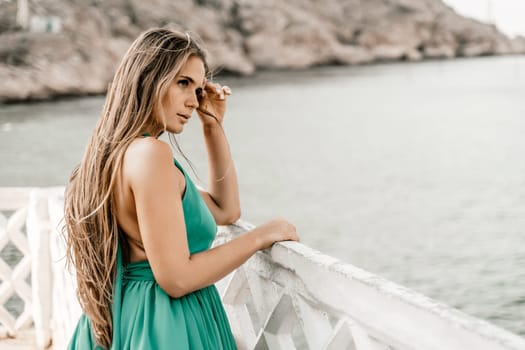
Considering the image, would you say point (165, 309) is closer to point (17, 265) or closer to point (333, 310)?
point (333, 310)

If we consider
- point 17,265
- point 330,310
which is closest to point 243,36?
point 17,265

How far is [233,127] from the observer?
3019 centimetres

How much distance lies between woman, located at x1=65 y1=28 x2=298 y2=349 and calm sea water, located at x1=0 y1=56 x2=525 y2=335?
30.6ft

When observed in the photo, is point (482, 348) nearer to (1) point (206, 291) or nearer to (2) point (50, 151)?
(1) point (206, 291)

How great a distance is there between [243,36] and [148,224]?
111 ft

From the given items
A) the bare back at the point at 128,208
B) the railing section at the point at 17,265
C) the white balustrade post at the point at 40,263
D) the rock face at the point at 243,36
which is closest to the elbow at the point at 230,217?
the bare back at the point at 128,208

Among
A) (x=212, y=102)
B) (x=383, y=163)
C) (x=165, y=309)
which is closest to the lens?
(x=165, y=309)

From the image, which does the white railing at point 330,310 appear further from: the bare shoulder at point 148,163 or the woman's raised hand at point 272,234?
the bare shoulder at point 148,163

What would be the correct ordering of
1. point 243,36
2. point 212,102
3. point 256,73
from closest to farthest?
point 212,102, point 243,36, point 256,73

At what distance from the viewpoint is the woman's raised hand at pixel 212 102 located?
1.29m

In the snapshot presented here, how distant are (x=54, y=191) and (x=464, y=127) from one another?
3135 cm

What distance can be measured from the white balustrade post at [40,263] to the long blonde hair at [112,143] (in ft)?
3.19

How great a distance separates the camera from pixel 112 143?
1000mm

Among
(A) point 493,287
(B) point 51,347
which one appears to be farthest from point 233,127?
(B) point 51,347
